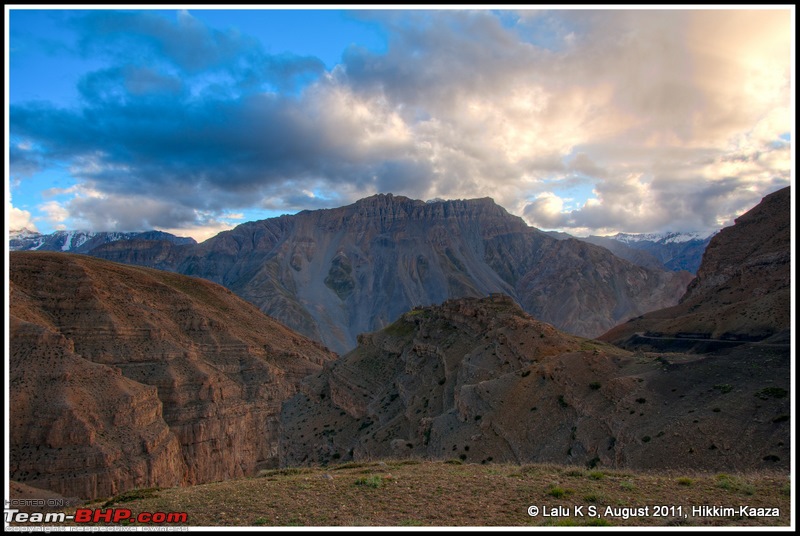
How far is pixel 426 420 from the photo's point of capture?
155 ft

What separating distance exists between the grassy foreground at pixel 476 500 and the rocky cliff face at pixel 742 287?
60964 mm

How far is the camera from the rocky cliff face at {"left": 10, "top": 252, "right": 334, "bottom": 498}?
52.6m

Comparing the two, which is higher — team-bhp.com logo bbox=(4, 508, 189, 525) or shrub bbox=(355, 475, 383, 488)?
team-bhp.com logo bbox=(4, 508, 189, 525)

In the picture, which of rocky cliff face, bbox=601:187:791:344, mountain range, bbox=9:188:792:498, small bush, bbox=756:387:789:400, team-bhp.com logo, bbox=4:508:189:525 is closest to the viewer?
team-bhp.com logo, bbox=4:508:189:525

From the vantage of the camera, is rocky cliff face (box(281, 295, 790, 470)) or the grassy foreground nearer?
the grassy foreground

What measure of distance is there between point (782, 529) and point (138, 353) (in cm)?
8528

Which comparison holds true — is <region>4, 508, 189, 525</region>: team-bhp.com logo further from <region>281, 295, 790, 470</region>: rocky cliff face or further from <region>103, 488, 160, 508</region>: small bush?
<region>281, 295, 790, 470</region>: rocky cliff face

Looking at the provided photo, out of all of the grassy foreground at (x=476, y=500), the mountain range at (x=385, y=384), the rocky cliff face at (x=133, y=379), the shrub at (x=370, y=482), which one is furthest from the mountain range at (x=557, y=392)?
the shrub at (x=370, y=482)

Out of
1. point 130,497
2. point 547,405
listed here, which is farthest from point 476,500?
point 547,405

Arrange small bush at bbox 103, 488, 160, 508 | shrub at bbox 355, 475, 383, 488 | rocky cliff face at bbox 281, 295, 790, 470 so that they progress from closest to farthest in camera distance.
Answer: shrub at bbox 355, 475, 383, 488 → small bush at bbox 103, 488, 160, 508 → rocky cliff face at bbox 281, 295, 790, 470

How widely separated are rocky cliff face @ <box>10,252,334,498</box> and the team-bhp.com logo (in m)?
46.1

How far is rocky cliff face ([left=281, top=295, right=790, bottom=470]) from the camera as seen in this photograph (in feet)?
91.3

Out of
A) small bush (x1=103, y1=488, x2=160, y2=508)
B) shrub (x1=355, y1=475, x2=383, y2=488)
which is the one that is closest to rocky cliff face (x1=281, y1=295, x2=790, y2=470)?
shrub (x1=355, y1=475, x2=383, y2=488)

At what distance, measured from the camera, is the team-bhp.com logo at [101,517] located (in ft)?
46.3
